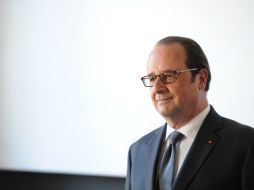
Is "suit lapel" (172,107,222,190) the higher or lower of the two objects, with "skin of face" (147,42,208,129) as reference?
lower

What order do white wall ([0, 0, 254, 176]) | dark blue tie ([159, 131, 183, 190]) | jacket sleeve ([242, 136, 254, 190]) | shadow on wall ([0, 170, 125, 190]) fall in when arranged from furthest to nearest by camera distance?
shadow on wall ([0, 170, 125, 190])
white wall ([0, 0, 254, 176])
dark blue tie ([159, 131, 183, 190])
jacket sleeve ([242, 136, 254, 190])

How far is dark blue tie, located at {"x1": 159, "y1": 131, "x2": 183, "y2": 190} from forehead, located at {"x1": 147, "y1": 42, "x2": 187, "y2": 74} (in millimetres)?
284

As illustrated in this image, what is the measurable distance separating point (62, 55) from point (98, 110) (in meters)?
0.53

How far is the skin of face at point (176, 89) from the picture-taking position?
1465 mm

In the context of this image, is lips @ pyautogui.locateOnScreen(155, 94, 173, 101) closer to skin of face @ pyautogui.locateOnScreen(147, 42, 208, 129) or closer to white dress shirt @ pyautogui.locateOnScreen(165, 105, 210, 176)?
skin of face @ pyautogui.locateOnScreen(147, 42, 208, 129)

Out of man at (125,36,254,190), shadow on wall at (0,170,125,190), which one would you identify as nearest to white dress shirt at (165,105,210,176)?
man at (125,36,254,190)

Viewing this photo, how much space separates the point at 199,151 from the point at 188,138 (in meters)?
0.11

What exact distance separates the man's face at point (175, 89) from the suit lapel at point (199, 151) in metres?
0.10

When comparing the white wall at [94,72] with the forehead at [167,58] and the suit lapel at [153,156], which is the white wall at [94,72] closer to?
the suit lapel at [153,156]

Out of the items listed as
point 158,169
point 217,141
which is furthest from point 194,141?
point 158,169

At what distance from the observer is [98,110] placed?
2658mm

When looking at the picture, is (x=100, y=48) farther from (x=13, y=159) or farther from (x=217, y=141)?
(x=217, y=141)

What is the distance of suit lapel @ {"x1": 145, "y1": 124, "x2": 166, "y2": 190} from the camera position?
1483mm

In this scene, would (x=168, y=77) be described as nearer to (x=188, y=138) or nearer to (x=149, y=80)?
(x=149, y=80)
